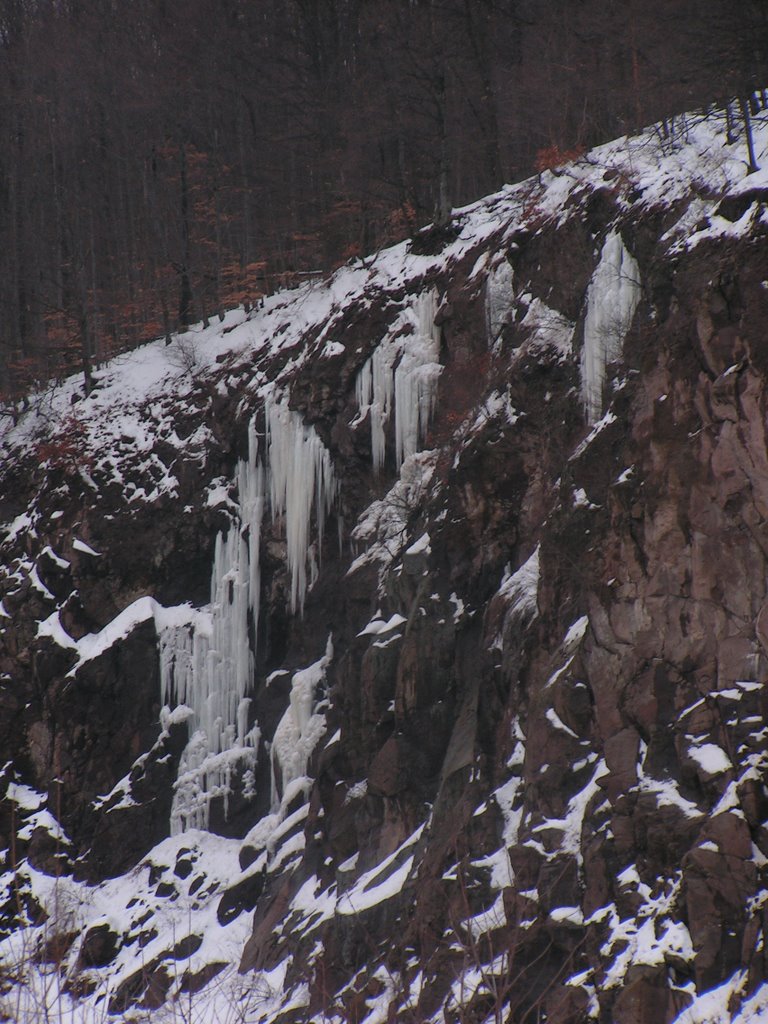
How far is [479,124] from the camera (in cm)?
2348

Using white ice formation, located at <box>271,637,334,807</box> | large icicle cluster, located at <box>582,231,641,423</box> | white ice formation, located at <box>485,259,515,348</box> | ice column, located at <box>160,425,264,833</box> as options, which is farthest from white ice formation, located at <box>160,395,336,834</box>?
large icicle cluster, located at <box>582,231,641,423</box>

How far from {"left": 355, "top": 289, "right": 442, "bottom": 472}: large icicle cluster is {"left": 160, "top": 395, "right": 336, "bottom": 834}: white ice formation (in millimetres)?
1263

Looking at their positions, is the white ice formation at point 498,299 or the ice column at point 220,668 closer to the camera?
the white ice formation at point 498,299

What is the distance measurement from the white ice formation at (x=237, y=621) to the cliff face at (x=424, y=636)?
6cm

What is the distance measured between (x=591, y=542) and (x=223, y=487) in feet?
34.3

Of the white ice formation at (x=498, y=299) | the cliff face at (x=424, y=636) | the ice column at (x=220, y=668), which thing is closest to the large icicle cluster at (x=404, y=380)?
the cliff face at (x=424, y=636)

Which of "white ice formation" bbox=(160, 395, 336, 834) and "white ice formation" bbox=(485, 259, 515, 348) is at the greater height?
"white ice formation" bbox=(485, 259, 515, 348)

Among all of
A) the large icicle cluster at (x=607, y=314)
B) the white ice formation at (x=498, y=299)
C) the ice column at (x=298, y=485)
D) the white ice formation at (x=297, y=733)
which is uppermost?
the white ice formation at (x=498, y=299)

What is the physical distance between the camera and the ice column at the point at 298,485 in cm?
1858

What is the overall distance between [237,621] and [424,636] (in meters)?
5.57

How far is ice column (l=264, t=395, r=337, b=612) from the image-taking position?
1858 centimetres

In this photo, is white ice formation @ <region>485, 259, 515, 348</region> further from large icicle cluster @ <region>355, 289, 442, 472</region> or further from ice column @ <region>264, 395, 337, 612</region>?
ice column @ <region>264, 395, 337, 612</region>

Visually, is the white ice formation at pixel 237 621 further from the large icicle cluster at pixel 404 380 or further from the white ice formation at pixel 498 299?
the white ice formation at pixel 498 299

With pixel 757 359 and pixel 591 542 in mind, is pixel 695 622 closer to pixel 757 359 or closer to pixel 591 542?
pixel 591 542
